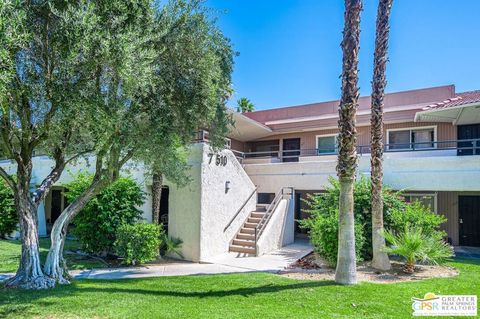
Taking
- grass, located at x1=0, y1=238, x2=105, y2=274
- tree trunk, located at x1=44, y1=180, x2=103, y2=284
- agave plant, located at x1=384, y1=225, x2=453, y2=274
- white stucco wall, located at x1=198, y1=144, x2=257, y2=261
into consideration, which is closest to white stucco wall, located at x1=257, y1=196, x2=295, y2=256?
white stucco wall, located at x1=198, y1=144, x2=257, y2=261

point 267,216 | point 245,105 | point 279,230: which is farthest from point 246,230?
point 245,105

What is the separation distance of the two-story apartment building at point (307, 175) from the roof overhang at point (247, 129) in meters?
0.07

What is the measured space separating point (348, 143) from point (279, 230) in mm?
8184

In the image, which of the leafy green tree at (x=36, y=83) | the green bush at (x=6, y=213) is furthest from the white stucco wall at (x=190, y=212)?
the green bush at (x=6, y=213)

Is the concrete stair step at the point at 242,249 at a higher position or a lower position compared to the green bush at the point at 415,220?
lower

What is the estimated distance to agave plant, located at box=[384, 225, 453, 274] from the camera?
1060 cm

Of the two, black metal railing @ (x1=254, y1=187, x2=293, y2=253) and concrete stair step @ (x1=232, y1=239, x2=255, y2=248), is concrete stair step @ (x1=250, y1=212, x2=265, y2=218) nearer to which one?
black metal railing @ (x1=254, y1=187, x2=293, y2=253)

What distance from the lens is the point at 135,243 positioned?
40.0 feet

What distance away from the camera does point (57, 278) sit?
9.39 meters

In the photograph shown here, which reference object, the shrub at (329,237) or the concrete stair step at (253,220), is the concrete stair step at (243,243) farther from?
the shrub at (329,237)

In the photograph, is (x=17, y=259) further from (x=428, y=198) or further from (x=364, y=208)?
(x=428, y=198)

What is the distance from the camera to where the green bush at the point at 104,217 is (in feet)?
42.8

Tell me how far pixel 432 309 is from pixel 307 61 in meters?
13.0

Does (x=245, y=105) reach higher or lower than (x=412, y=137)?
higher
